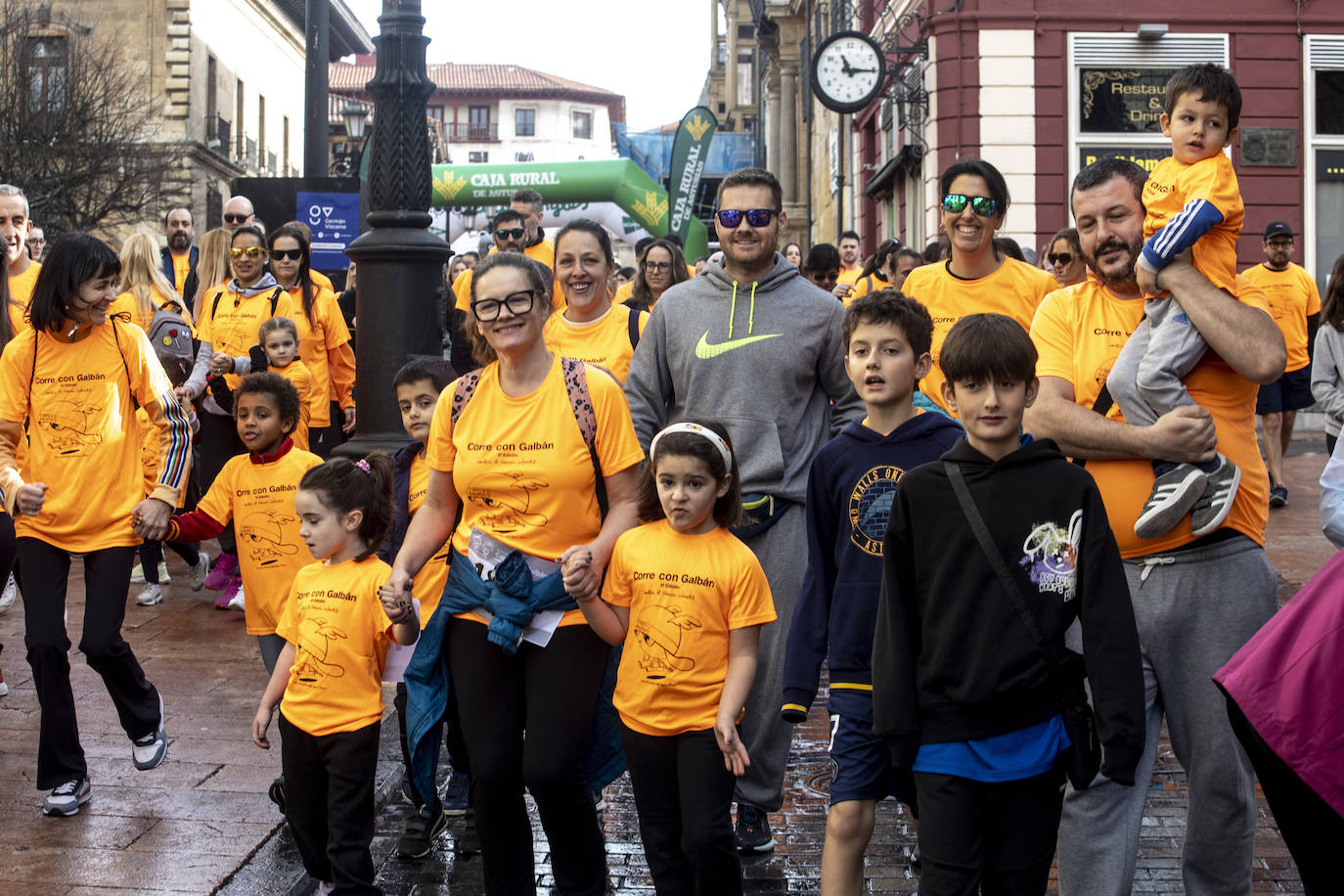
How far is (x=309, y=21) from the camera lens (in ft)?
47.5

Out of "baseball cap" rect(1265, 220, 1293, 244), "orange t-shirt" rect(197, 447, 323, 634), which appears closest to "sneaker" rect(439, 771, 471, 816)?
"orange t-shirt" rect(197, 447, 323, 634)

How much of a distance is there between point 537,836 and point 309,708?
1.29m

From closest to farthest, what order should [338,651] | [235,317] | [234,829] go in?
[338,651]
[234,829]
[235,317]

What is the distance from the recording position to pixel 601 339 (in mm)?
6520

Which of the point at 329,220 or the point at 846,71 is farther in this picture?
the point at 846,71

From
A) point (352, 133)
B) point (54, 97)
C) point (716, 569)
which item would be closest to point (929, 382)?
point (716, 569)

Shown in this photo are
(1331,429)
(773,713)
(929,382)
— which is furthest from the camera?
(1331,429)

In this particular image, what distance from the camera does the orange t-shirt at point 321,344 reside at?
885cm

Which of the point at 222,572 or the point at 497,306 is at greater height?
the point at 497,306

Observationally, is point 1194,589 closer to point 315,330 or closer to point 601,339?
point 601,339

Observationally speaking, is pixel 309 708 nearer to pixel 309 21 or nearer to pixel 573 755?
pixel 573 755

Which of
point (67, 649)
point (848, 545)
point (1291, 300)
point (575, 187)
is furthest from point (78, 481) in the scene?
point (575, 187)

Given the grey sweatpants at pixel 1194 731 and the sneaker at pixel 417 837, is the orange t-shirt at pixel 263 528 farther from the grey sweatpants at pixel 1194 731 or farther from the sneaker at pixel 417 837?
the grey sweatpants at pixel 1194 731

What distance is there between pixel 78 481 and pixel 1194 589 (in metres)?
4.08
